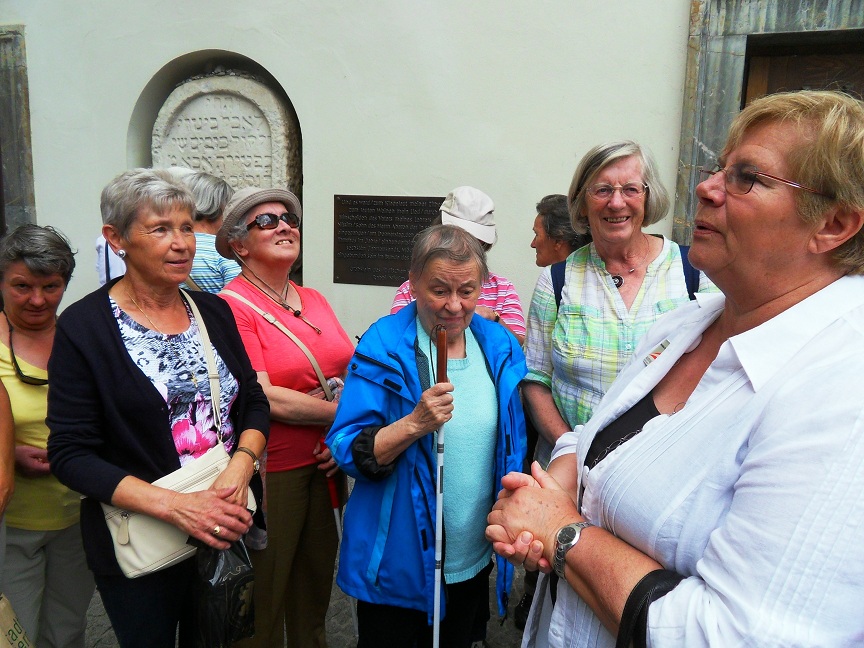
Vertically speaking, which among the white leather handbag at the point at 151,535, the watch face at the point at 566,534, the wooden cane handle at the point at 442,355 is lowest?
the white leather handbag at the point at 151,535

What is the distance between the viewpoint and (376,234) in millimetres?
5004

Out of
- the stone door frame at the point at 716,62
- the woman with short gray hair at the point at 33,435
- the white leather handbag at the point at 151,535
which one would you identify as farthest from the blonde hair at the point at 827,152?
the stone door frame at the point at 716,62

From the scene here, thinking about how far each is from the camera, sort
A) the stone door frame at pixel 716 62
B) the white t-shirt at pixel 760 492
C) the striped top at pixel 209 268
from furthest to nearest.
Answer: the stone door frame at pixel 716 62 → the striped top at pixel 209 268 → the white t-shirt at pixel 760 492

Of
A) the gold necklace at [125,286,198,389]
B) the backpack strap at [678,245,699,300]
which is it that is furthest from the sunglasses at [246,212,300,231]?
the backpack strap at [678,245,699,300]

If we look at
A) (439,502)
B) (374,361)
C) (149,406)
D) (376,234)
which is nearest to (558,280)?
Result: (374,361)

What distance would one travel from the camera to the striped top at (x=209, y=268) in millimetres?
3082

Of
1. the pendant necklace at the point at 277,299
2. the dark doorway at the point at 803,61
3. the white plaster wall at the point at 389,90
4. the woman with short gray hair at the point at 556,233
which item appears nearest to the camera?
the pendant necklace at the point at 277,299

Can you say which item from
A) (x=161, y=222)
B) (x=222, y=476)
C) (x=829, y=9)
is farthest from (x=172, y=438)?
(x=829, y=9)

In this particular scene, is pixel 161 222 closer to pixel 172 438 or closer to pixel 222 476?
pixel 172 438

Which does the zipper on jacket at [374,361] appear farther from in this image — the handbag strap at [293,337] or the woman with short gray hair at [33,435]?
the woman with short gray hair at [33,435]

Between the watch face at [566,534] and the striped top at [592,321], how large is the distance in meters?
1.04

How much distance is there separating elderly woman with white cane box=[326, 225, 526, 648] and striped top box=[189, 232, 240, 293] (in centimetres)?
137

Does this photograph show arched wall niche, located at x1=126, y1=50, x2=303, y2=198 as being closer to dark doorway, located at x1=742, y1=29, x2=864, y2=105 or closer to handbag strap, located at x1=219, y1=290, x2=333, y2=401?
handbag strap, located at x1=219, y1=290, x2=333, y2=401

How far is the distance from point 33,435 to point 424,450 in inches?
57.2
